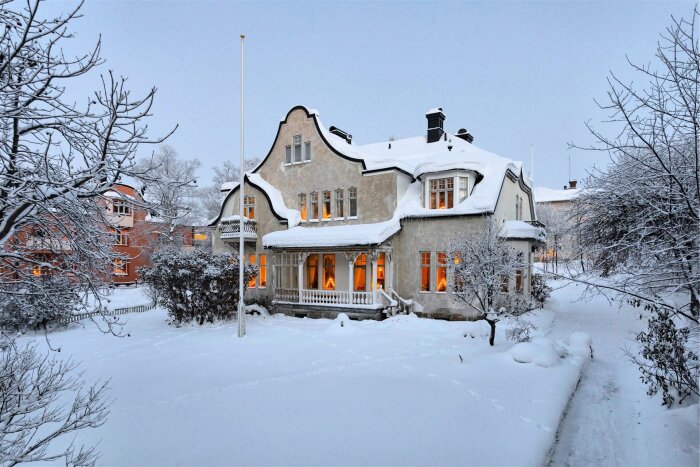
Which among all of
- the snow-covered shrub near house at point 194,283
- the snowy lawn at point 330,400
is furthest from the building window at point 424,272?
the snow-covered shrub near house at point 194,283

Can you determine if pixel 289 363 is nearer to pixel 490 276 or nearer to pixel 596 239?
pixel 490 276

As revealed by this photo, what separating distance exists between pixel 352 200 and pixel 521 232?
28.7 ft

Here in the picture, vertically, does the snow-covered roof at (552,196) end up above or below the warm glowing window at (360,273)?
above

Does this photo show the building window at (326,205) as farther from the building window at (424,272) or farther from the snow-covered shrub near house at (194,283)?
the building window at (424,272)

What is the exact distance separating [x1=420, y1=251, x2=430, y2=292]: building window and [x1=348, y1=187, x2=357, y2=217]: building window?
444cm

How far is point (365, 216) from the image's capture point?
20531mm

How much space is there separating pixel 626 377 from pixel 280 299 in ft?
51.2

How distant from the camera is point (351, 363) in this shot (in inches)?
435

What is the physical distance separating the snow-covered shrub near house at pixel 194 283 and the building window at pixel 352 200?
6.49 metres

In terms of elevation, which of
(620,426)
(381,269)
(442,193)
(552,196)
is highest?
(552,196)

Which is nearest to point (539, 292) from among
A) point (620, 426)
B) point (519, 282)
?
point (519, 282)

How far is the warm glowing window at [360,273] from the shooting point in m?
20.8

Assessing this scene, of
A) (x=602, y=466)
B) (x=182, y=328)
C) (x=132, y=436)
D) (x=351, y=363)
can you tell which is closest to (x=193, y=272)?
(x=182, y=328)

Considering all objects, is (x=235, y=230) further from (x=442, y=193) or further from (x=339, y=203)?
(x=442, y=193)
